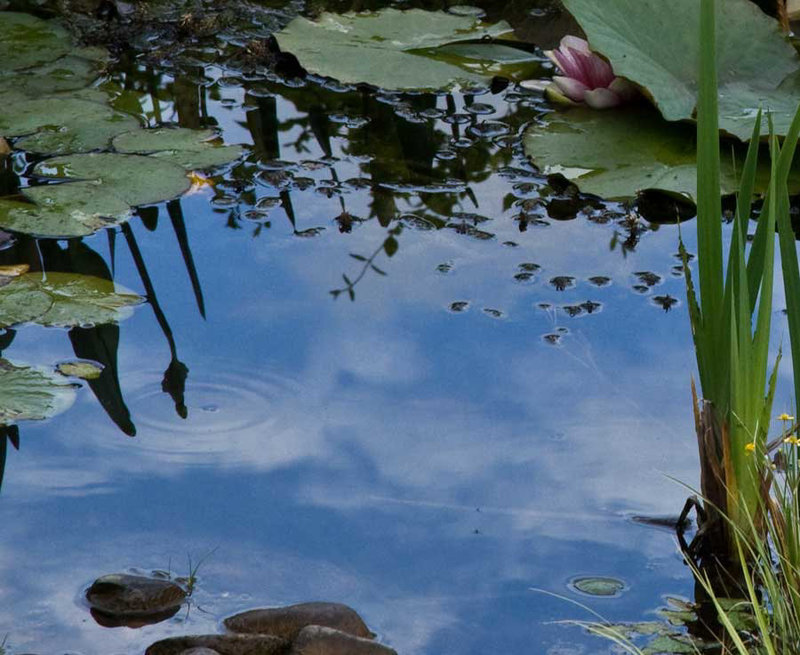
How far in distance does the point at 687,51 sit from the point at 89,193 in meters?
2.26

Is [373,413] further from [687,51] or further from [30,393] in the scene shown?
[687,51]

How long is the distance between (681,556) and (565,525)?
0.25 metres

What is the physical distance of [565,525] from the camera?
249cm

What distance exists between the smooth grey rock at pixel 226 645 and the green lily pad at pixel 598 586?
0.61 metres

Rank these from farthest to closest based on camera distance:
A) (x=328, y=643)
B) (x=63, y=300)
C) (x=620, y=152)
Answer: (x=620, y=152) → (x=63, y=300) → (x=328, y=643)

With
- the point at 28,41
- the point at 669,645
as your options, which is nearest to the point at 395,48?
the point at 28,41

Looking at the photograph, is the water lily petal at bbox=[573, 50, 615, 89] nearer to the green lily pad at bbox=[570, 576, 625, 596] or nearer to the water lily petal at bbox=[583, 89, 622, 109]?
the water lily petal at bbox=[583, 89, 622, 109]

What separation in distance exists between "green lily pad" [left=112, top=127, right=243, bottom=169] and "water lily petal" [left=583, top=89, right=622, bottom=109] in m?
1.39

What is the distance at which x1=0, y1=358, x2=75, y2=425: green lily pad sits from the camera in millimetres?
2830

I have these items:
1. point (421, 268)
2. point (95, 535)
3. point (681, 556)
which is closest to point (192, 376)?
point (95, 535)

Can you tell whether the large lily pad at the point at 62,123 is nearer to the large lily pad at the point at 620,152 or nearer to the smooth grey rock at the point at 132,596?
the large lily pad at the point at 620,152

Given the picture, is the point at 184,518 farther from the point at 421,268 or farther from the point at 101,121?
the point at 101,121

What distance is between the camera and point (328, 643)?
2.06 meters

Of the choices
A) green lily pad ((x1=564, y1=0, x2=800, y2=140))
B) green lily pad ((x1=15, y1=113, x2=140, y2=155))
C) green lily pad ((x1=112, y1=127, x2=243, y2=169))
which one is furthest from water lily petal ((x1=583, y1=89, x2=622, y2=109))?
green lily pad ((x1=15, y1=113, x2=140, y2=155))
